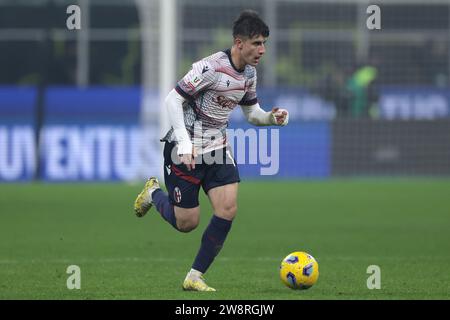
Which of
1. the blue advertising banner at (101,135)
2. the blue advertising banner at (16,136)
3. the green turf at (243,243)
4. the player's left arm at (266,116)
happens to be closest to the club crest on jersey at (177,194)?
the green turf at (243,243)

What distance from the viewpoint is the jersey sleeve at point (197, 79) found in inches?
332

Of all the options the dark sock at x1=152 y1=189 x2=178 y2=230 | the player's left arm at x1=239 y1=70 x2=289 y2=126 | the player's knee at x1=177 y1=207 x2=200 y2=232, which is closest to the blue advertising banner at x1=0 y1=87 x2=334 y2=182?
the dark sock at x1=152 y1=189 x2=178 y2=230

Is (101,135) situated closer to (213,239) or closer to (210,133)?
(210,133)

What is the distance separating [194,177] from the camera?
8.58 metres

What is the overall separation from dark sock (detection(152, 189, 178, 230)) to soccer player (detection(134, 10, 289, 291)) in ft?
0.04

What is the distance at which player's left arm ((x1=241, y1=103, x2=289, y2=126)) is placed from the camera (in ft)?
28.0

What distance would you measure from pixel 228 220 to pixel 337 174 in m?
13.6

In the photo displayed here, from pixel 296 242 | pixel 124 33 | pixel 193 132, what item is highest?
pixel 124 33

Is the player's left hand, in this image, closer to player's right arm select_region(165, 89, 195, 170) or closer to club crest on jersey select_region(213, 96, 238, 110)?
club crest on jersey select_region(213, 96, 238, 110)

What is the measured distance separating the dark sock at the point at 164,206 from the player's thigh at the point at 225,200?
44 centimetres

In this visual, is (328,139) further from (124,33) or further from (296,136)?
(124,33)

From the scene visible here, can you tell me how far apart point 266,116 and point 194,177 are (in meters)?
0.75
